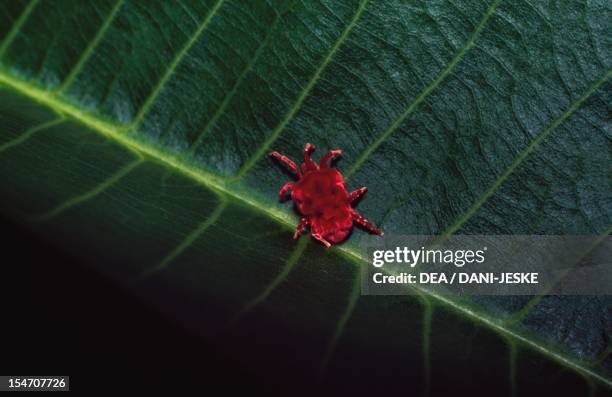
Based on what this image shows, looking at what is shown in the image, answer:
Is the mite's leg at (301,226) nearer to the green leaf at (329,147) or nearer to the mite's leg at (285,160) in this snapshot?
the green leaf at (329,147)

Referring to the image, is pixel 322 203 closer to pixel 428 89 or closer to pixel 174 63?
pixel 428 89

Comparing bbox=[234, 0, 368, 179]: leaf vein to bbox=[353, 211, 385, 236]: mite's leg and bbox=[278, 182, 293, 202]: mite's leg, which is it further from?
bbox=[353, 211, 385, 236]: mite's leg

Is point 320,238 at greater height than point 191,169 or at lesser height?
lesser

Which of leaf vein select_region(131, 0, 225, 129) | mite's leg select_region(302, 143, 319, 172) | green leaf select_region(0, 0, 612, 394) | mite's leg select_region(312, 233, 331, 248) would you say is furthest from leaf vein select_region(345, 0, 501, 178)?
leaf vein select_region(131, 0, 225, 129)

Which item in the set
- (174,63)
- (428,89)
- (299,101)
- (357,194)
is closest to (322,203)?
(357,194)

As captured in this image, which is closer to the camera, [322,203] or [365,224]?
[365,224]

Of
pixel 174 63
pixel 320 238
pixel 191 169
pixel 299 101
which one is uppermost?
pixel 174 63

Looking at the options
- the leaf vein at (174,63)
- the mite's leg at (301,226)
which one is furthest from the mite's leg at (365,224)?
the leaf vein at (174,63)
